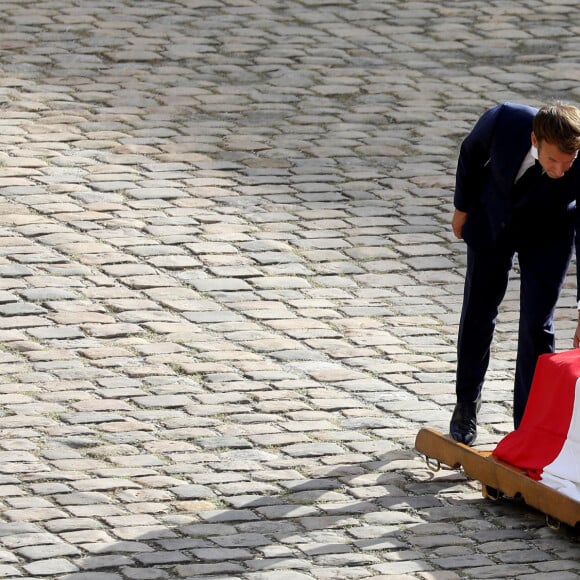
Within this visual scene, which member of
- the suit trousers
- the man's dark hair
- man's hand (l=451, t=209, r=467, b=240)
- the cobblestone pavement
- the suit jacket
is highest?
the man's dark hair

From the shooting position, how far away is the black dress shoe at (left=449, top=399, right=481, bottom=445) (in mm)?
6641

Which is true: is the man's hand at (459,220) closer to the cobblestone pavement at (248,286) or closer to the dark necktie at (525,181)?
the dark necktie at (525,181)

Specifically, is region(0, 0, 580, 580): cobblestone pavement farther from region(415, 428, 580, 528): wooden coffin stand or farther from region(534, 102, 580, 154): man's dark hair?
region(534, 102, 580, 154): man's dark hair

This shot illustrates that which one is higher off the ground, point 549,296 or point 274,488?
point 549,296

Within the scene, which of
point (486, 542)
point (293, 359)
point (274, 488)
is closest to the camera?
point (486, 542)

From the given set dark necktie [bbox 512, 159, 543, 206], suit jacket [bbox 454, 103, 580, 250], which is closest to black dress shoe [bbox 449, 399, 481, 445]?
suit jacket [bbox 454, 103, 580, 250]

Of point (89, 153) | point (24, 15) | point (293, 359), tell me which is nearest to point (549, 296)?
point (293, 359)

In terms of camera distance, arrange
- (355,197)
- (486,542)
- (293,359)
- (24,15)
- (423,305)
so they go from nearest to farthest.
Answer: (486,542)
(293,359)
(423,305)
(355,197)
(24,15)

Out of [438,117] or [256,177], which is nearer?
[256,177]

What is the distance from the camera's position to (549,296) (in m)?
6.31

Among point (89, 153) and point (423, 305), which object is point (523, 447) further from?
point (89, 153)

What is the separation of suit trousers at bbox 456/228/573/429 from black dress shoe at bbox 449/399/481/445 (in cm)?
3

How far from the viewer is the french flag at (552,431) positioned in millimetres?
5836

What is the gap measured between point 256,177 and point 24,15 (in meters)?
3.92
